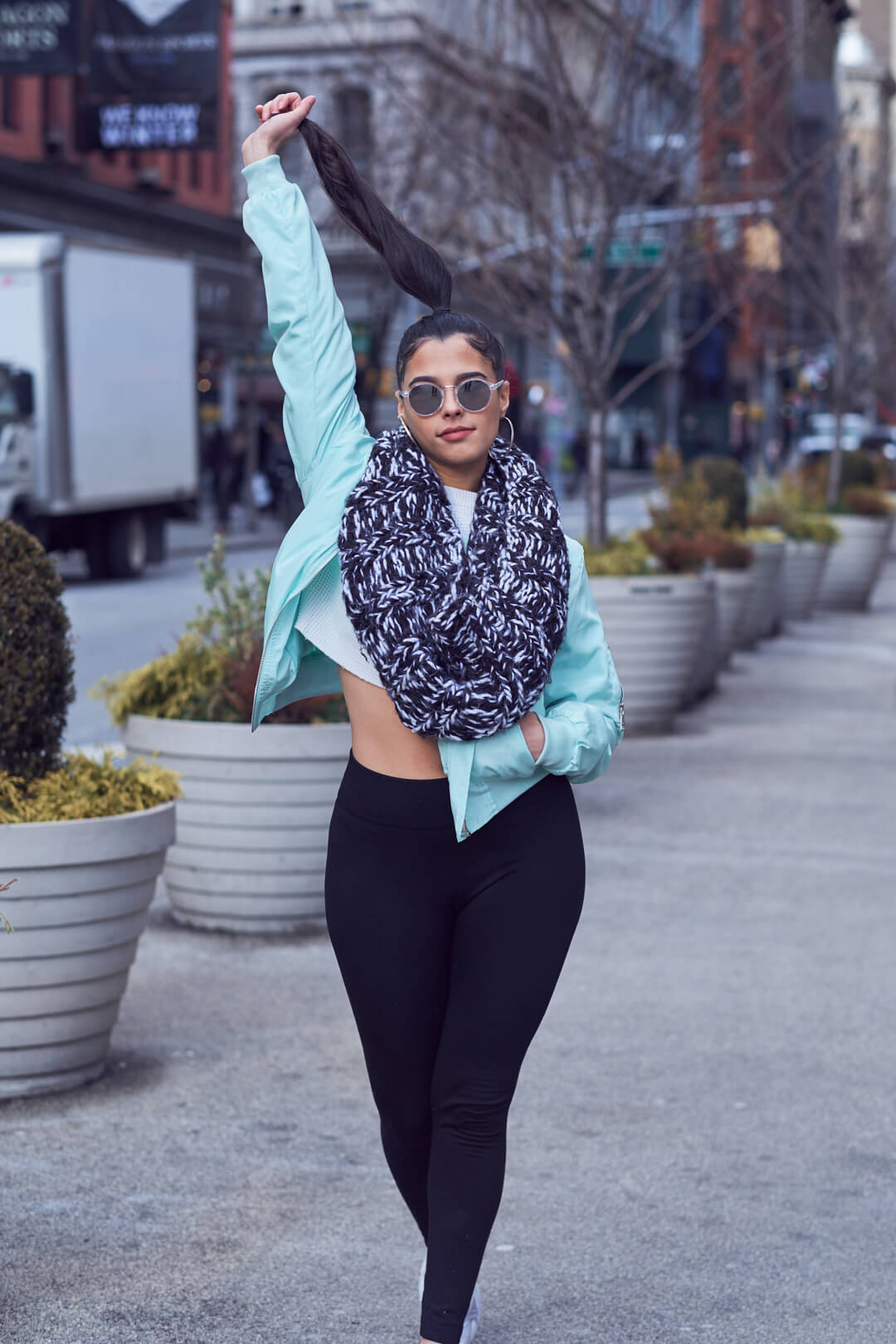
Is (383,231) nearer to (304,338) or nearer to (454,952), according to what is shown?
(304,338)

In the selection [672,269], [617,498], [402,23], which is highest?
[402,23]

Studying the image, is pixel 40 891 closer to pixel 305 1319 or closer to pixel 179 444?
pixel 305 1319

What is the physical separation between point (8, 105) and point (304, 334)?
101ft

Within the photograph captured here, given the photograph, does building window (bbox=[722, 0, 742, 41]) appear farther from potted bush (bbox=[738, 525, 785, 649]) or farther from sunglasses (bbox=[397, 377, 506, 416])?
sunglasses (bbox=[397, 377, 506, 416])

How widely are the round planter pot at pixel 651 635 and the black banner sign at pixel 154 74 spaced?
56.8 ft

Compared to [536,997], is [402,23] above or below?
above

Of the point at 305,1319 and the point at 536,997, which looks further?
the point at 305,1319

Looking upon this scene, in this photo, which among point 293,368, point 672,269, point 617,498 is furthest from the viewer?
point 617,498

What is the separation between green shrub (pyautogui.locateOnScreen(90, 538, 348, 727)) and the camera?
6.64m

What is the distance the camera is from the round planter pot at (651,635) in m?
11.5

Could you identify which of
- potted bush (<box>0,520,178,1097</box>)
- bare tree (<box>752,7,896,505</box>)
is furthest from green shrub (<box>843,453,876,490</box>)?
potted bush (<box>0,520,178,1097</box>)

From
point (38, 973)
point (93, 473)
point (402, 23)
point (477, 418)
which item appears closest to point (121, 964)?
point (38, 973)

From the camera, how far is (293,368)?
337 cm

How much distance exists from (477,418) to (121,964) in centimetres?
219
